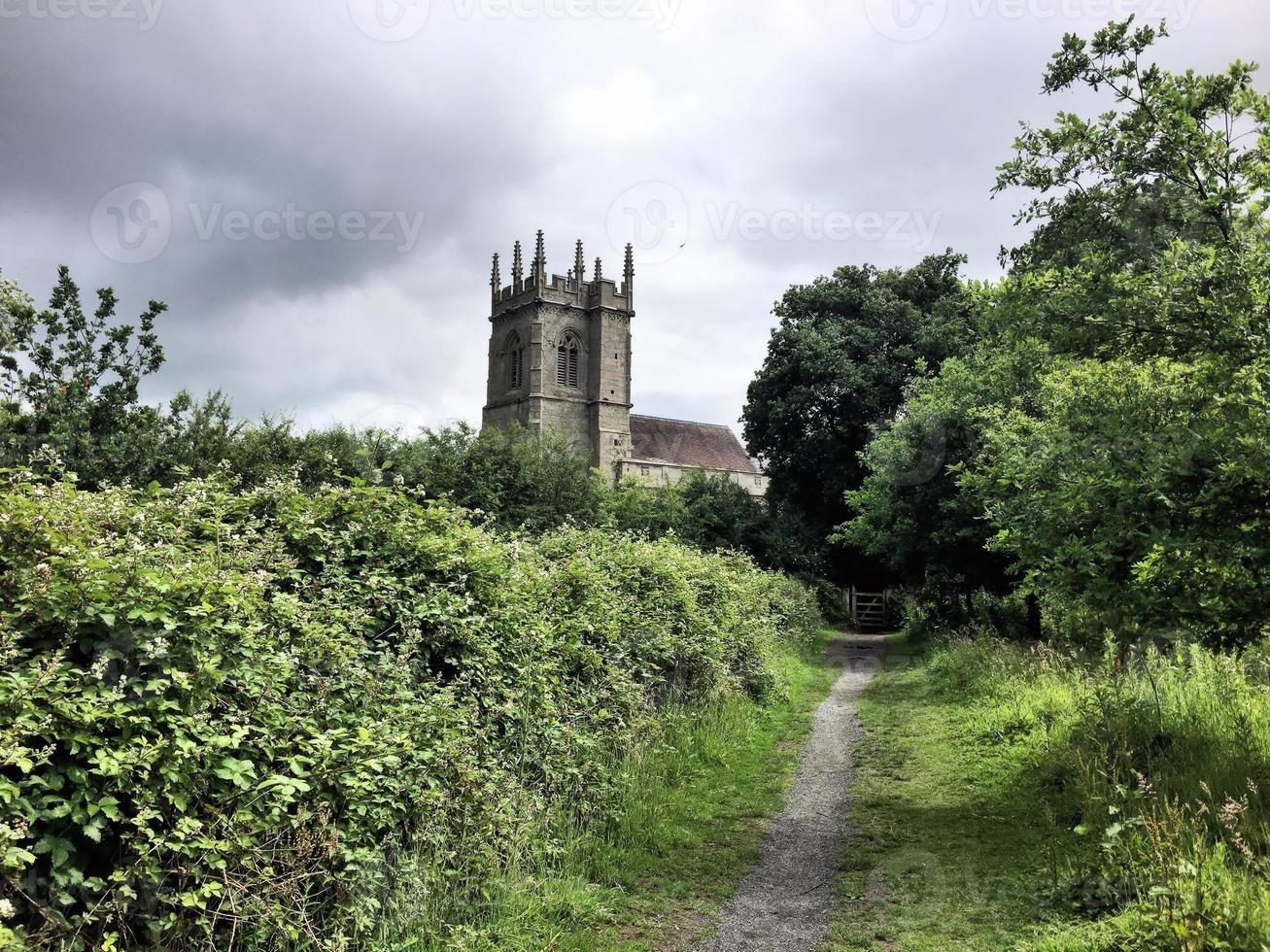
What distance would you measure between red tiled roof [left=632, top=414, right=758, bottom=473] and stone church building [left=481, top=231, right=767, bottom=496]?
10.3 inches

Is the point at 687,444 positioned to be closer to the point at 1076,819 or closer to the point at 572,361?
the point at 572,361

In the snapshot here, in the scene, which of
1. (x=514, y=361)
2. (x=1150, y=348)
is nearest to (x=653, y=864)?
(x=1150, y=348)

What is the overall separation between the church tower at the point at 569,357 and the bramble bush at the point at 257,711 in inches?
2519

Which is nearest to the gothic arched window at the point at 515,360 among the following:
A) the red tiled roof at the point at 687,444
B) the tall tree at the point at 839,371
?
the red tiled roof at the point at 687,444

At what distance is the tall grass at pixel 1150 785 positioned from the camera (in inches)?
195

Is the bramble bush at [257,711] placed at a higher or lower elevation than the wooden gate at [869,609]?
higher

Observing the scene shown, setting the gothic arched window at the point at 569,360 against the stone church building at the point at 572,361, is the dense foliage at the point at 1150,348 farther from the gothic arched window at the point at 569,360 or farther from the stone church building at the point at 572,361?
the gothic arched window at the point at 569,360

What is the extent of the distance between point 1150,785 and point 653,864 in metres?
3.94

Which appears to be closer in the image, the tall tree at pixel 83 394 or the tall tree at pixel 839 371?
the tall tree at pixel 83 394

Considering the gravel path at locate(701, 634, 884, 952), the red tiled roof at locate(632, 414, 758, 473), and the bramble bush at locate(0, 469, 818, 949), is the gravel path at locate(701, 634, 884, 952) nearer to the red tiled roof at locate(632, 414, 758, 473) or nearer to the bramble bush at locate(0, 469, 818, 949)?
the bramble bush at locate(0, 469, 818, 949)

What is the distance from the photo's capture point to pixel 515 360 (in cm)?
7494

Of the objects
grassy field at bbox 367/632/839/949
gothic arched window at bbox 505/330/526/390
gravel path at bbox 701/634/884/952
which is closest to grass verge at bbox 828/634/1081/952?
gravel path at bbox 701/634/884/952

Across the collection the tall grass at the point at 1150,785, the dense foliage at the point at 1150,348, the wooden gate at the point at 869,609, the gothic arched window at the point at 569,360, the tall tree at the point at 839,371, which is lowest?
the wooden gate at the point at 869,609

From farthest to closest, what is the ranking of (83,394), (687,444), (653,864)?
1. (687,444)
2. (83,394)
3. (653,864)
